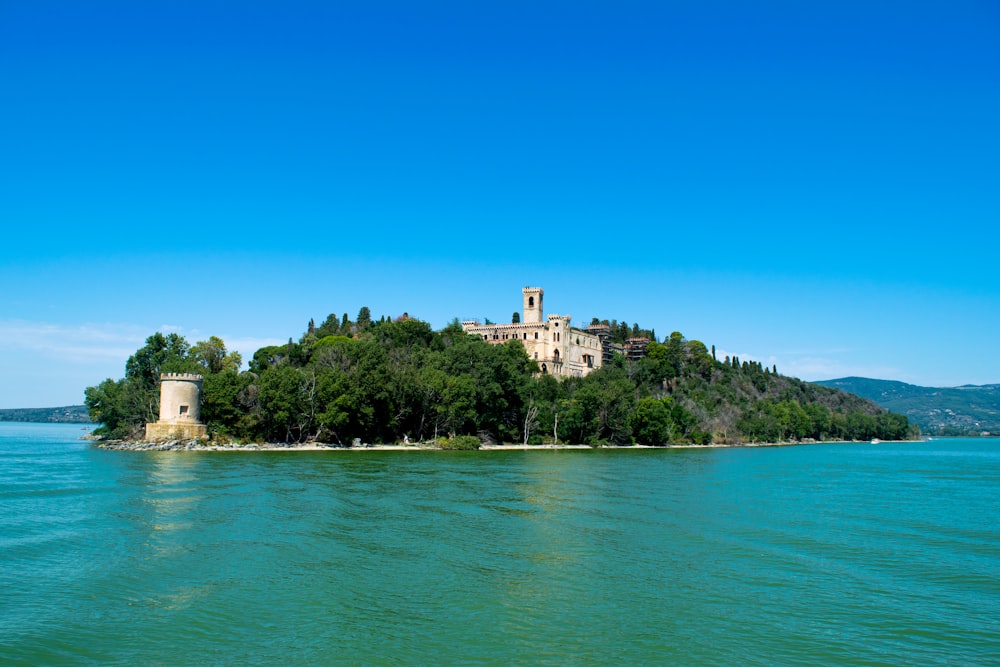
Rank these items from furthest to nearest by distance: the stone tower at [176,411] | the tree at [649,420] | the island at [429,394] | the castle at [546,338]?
the castle at [546,338]
the tree at [649,420]
the island at [429,394]
the stone tower at [176,411]

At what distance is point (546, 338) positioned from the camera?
10306cm

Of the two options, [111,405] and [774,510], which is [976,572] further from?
[111,405]

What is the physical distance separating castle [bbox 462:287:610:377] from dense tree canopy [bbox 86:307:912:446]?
5.54 meters

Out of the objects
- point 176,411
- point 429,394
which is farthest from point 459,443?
point 176,411

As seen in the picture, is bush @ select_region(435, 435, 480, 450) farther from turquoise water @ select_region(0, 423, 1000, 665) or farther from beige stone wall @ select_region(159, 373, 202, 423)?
turquoise water @ select_region(0, 423, 1000, 665)

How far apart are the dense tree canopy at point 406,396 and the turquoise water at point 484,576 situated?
88.1 ft

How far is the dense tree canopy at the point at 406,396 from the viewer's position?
60094 mm

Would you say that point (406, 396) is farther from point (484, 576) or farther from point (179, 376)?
point (484, 576)

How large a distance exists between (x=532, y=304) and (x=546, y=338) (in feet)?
22.3

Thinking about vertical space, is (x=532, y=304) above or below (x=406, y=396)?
above

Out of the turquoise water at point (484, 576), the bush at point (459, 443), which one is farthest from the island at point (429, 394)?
the turquoise water at point (484, 576)

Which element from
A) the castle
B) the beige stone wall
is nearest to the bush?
the beige stone wall

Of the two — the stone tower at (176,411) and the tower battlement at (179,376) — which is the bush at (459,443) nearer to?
the stone tower at (176,411)

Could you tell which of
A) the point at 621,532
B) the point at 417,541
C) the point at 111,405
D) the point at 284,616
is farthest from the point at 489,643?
the point at 111,405
